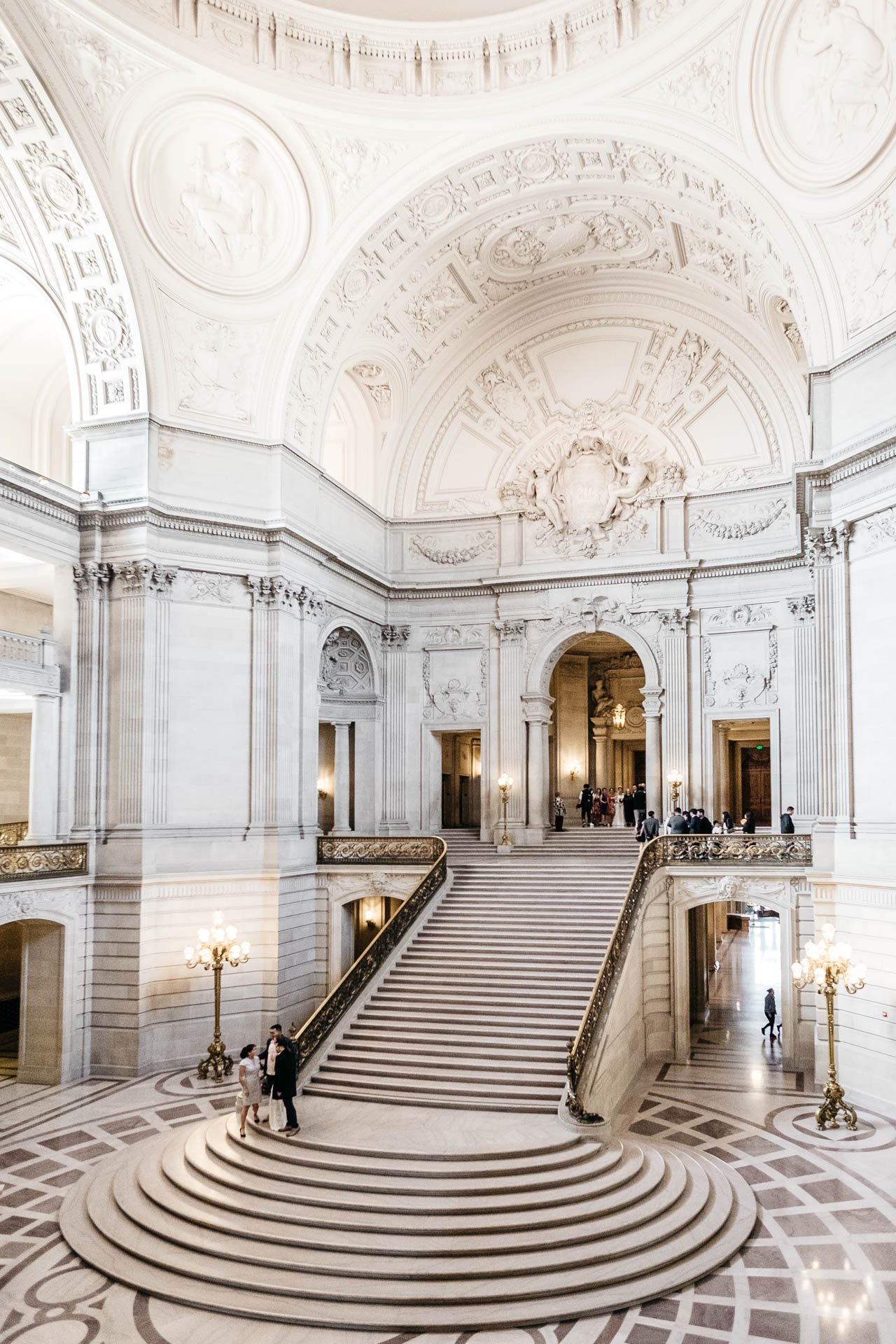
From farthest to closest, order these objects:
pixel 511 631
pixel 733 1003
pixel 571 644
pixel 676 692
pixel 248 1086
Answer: pixel 571 644 < pixel 511 631 < pixel 733 1003 < pixel 676 692 < pixel 248 1086

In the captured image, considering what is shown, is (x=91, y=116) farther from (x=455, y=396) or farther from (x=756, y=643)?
(x=756, y=643)

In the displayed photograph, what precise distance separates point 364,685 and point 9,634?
932cm

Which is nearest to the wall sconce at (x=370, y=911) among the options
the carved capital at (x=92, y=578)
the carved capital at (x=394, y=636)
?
the carved capital at (x=394, y=636)

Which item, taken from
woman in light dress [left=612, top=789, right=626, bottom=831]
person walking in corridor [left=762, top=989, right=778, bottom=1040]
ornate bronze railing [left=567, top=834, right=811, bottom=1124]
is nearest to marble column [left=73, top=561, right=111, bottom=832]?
ornate bronze railing [left=567, top=834, right=811, bottom=1124]

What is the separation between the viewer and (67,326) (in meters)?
18.4

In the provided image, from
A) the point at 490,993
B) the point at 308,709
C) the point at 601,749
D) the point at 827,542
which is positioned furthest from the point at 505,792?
the point at 827,542

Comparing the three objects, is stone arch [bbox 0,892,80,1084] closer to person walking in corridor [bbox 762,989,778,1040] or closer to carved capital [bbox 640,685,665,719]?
person walking in corridor [bbox 762,989,778,1040]

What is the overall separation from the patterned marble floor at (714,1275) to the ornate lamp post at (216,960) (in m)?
0.37

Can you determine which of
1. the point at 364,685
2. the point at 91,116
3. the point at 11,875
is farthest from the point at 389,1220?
the point at 91,116

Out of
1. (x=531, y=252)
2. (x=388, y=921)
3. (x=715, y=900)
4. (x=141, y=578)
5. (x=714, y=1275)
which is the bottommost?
(x=714, y=1275)

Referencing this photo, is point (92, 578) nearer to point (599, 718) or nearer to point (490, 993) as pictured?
point (490, 993)

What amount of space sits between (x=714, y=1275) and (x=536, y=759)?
48.2 feet

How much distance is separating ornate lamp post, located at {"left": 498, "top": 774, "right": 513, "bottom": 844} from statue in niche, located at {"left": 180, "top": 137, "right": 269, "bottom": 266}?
12.2m

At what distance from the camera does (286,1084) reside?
11852 mm
